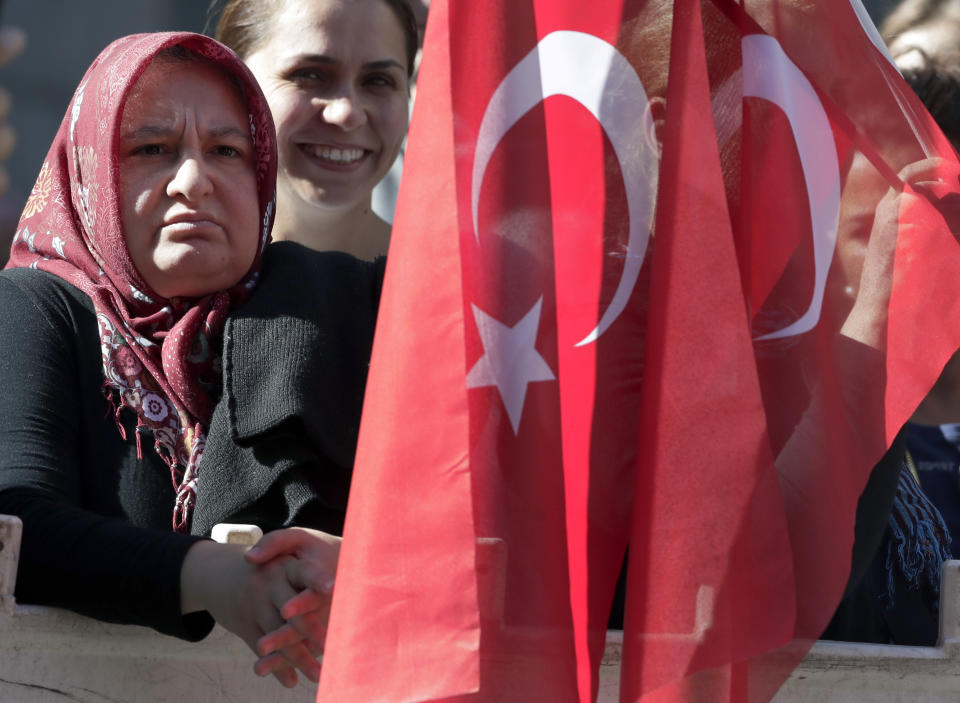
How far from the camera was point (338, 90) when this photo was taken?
274 cm

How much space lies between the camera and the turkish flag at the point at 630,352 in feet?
3.94

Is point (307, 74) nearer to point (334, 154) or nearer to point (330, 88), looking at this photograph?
point (330, 88)

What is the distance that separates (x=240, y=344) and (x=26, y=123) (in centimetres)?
258

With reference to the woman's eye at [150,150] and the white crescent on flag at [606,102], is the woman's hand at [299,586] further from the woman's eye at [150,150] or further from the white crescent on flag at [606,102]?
the woman's eye at [150,150]

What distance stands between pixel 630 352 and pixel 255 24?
1752 millimetres

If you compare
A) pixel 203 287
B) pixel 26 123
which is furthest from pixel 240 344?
pixel 26 123

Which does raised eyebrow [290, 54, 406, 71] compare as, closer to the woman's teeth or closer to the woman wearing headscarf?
the woman's teeth

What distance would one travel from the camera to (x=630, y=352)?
1342mm

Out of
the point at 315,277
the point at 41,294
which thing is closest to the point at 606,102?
the point at 315,277

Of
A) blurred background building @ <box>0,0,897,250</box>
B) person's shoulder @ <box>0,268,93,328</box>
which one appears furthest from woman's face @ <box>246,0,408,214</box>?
blurred background building @ <box>0,0,897,250</box>

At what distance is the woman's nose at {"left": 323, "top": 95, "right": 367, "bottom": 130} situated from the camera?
271 centimetres

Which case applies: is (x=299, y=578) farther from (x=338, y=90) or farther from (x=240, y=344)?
(x=338, y=90)

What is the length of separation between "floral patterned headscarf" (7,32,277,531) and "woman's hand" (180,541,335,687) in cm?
29

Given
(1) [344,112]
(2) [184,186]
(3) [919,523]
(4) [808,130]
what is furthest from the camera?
(1) [344,112]
